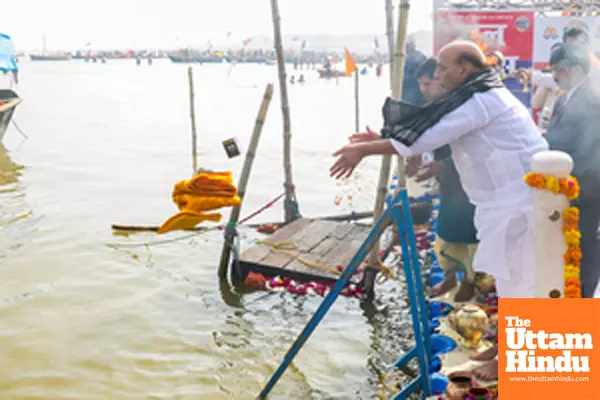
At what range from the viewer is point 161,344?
235 inches

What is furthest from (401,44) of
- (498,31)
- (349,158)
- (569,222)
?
(498,31)

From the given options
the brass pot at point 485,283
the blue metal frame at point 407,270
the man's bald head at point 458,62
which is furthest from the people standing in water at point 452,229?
the man's bald head at point 458,62

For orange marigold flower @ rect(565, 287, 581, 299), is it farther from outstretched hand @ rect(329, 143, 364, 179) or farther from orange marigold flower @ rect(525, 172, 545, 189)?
outstretched hand @ rect(329, 143, 364, 179)

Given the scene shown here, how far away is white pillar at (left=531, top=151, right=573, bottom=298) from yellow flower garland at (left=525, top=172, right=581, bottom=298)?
0.08ft

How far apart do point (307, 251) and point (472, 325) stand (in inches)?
128

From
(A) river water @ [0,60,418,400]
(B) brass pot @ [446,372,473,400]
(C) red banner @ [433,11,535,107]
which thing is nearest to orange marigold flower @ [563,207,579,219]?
(B) brass pot @ [446,372,473,400]

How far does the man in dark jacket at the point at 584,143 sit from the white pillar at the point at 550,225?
1.05 meters

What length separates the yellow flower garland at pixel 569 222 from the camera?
9.21ft

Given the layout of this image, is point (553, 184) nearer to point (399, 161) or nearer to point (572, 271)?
point (572, 271)

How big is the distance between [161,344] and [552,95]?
595cm

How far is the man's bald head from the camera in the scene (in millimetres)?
3324

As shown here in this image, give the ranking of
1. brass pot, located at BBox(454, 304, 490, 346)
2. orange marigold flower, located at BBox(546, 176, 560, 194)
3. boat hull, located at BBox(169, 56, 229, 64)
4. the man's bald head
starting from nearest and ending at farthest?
orange marigold flower, located at BBox(546, 176, 560, 194) → the man's bald head → brass pot, located at BBox(454, 304, 490, 346) → boat hull, located at BBox(169, 56, 229, 64)

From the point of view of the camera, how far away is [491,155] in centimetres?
323

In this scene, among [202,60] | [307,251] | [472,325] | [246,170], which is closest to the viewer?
[472,325]
